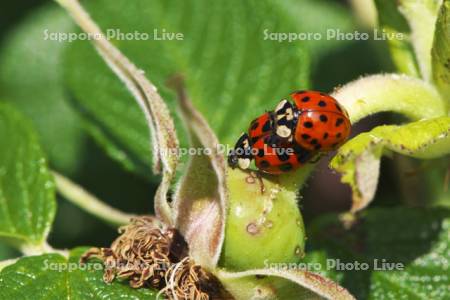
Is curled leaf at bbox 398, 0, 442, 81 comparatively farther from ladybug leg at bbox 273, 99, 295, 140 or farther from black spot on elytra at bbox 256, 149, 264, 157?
black spot on elytra at bbox 256, 149, 264, 157

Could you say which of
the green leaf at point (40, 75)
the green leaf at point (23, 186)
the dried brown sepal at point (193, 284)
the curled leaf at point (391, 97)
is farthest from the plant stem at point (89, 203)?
the green leaf at point (40, 75)

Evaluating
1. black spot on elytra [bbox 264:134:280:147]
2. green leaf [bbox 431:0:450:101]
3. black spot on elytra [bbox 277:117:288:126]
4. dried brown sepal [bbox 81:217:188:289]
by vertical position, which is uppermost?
green leaf [bbox 431:0:450:101]

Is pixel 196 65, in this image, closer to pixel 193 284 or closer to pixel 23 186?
pixel 23 186

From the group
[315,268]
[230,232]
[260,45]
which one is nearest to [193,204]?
[230,232]

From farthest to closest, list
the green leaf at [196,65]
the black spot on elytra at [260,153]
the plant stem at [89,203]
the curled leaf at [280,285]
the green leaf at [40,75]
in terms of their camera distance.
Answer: the green leaf at [40,75]
the green leaf at [196,65]
the plant stem at [89,203]
the black spot on elytra at [260,153]
the curled leaf at [280,285]

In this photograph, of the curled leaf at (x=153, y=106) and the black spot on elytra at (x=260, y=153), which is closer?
the curled leaf at (x=153, y=106)

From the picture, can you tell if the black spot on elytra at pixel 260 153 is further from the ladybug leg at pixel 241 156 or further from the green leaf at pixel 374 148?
the green leaf at pixel 374 148

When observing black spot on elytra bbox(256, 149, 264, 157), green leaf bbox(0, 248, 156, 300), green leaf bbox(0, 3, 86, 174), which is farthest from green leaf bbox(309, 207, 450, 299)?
green leaf bbox(0, 3, 86, 174)

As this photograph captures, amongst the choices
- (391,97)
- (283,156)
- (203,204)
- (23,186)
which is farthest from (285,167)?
(23,186)
